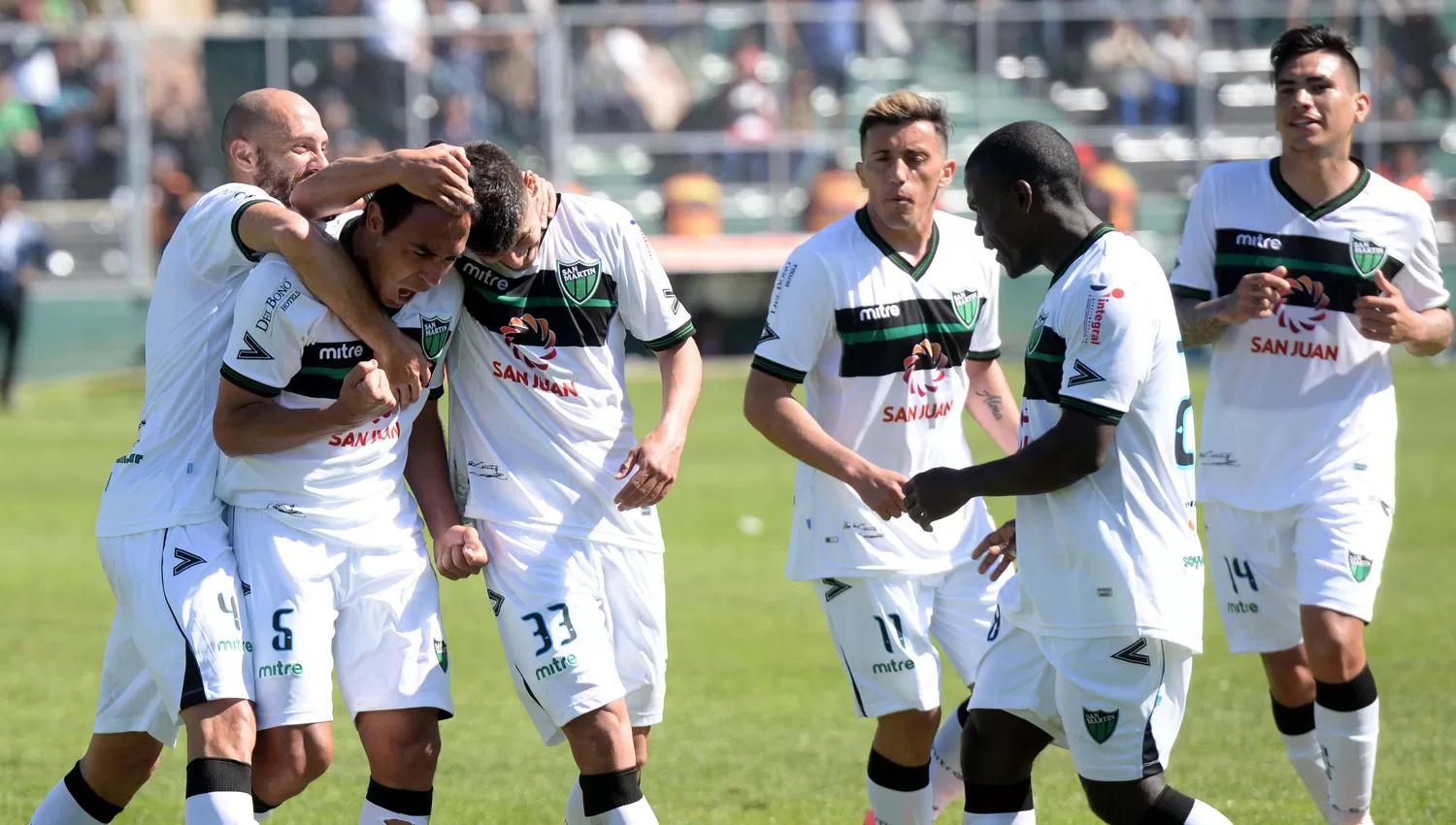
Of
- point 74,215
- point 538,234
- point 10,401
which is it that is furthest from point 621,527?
point 74,215

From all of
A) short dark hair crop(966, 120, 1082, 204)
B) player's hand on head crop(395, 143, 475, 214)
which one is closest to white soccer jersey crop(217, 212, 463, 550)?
player's hand on head crop(395, 143, 475, 214)

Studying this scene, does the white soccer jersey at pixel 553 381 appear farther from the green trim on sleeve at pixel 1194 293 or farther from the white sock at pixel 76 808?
the green trim on sleeve at pixel 1194 293

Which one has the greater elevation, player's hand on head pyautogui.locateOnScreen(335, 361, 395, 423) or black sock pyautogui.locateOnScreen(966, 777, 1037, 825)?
player's hand on head pyautogui.locateOnScreen(335, 361, 395, 423)

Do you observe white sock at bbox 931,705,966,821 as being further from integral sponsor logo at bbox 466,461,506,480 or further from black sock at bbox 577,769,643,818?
integral sponsor logo at bbox 466,461,506,480

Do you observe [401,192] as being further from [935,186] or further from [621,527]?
[935,186]

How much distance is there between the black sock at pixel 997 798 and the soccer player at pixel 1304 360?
185cm

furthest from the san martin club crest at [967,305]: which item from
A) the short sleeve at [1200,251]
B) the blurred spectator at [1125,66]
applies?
the blurred spectator at [1125,66]

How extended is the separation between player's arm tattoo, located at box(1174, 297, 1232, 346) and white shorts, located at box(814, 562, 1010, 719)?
1238mm

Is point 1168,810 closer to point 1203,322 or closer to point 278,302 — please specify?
point 1203,322

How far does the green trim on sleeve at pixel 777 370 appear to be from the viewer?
5.90 metres

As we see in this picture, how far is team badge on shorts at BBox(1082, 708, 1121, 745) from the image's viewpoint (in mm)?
4590

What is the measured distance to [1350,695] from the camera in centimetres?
609

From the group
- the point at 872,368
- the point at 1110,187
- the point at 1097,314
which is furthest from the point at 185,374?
the point at 1110,187

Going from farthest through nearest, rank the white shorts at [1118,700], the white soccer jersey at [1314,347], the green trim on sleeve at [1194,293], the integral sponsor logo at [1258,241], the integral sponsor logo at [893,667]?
the green trim on sleeve at [1194,293] → the integral sponsor logo at [1258,241] → the white soccer jersey at [1314,347] → the integral sponsor logo at [893,667] → the white shorts at [1118,700]
